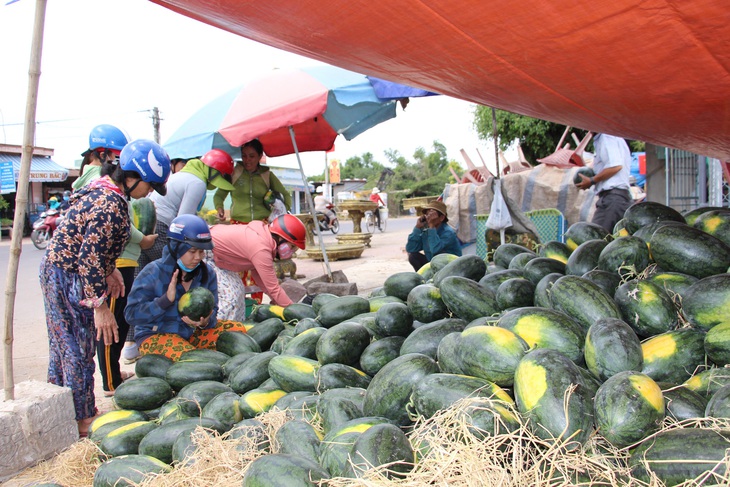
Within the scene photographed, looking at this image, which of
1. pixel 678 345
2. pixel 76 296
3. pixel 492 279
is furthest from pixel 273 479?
pixel 76 296

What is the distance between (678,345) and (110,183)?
2967 millimetres

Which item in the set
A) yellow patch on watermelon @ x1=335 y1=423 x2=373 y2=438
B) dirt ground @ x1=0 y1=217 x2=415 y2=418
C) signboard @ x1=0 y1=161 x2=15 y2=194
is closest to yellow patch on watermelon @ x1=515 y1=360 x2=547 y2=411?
yellow patch on watermelon @ x1=335 y1=423 x2=373 y2=438

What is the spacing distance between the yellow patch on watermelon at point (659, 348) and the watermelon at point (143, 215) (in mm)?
3928

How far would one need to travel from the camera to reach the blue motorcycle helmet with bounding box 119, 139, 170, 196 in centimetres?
315

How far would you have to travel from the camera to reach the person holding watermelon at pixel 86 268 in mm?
2863

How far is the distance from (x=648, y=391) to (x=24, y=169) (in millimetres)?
2791

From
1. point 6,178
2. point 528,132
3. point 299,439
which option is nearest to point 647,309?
point 299,439

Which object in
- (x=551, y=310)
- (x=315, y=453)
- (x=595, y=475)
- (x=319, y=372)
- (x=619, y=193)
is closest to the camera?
(x=595, y=475)

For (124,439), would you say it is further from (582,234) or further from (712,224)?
(712,224)

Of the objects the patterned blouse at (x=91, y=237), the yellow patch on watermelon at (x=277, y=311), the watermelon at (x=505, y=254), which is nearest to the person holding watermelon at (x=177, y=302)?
the yellow patch on watermelon at (x=277, y=311)

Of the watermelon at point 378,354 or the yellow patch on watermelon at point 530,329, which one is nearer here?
the yellow patch on watermelon at point 530,329

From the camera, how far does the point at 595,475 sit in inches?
51.8

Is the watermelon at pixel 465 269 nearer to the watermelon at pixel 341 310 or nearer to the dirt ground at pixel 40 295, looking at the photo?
the watermelon at pixel 341 310

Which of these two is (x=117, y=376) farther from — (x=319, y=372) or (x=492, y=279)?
(x=492, y=279)
